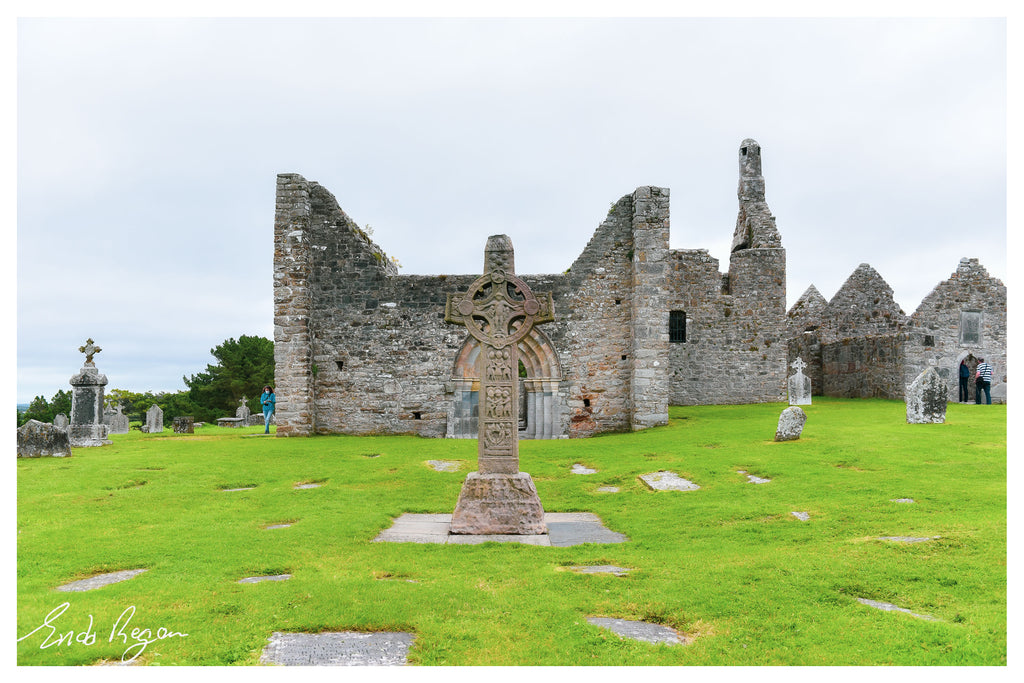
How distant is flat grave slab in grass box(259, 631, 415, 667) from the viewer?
3.55 meters

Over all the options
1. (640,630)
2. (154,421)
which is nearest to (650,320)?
(640,630)

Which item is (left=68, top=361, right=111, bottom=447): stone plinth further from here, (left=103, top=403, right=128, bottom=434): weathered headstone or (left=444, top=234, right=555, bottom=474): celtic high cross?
(left=444, top=234, right=555, bottom=474): celtic high cross

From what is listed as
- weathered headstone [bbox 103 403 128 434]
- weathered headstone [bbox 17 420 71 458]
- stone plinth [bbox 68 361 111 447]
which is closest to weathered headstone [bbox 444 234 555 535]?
weathered headstone [bbox 17 420 71 458]

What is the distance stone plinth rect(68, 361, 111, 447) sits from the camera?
15.5 metres

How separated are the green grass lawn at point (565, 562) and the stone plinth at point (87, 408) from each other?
5.04m

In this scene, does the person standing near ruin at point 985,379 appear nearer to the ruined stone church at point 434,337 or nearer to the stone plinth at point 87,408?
the ruined stone church at point 434,337

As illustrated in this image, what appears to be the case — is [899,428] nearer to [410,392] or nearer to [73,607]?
[410,392]

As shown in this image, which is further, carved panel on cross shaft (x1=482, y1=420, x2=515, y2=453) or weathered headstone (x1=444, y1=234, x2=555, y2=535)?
carved panel on cross shaft (x1=482, y1=420, x2=515, y2=453)

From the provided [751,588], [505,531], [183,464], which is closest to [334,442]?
[183,464]

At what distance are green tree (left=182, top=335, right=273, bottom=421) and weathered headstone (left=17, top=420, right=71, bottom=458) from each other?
68.2 feet

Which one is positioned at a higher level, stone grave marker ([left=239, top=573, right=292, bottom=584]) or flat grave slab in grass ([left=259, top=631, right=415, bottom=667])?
flat grave slab in grass ([left=259, top=631, right=415, bottom=667])
